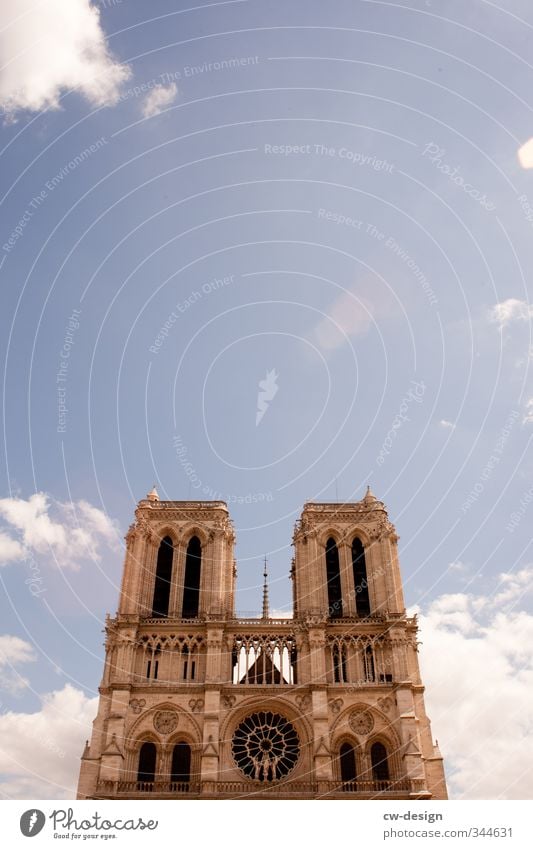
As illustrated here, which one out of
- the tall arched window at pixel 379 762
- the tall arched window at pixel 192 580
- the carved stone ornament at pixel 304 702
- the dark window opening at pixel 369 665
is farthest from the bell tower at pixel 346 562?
the tall arched window at pixel 379 762

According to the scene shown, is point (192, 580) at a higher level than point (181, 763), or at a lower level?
higher

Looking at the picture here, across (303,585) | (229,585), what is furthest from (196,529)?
(303,585)

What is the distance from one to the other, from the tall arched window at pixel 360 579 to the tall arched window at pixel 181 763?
14.1 meters

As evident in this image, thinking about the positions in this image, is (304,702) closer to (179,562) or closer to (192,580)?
(192,580)

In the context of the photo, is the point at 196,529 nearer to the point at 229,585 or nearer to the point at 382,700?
the point at 229,585

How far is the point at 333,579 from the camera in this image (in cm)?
4812

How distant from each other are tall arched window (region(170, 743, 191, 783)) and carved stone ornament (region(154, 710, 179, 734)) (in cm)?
109

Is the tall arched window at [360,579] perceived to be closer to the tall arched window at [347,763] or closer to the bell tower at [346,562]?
the bell tower at [346,562]

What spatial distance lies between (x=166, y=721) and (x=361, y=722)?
11.8 m

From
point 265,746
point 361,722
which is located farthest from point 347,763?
point 265,746

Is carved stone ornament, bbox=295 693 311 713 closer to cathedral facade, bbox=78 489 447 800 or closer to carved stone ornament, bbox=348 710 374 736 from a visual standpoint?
cathedral facade, bbox=78 489 447 800

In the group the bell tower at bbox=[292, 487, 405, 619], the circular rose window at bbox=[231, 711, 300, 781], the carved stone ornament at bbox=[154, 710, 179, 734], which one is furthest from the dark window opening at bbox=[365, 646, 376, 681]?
the carved stone ornament at bbox=[154, 710, 179, 734]
